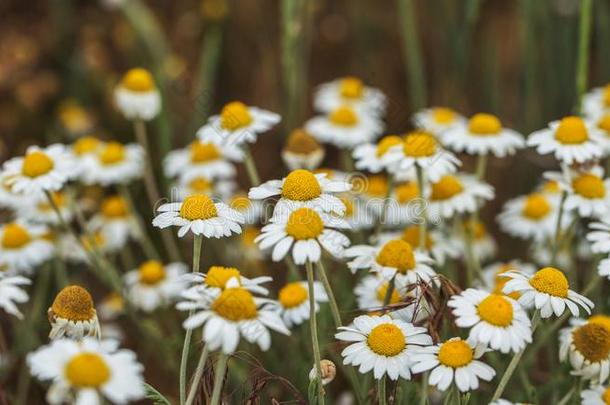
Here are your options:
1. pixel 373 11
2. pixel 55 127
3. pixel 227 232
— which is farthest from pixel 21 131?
pixel 227 232

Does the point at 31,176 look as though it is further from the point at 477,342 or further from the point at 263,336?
the point at 477,342

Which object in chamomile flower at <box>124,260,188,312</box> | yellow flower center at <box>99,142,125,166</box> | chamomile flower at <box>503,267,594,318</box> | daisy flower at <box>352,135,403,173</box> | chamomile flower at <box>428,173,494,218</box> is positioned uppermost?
daisy flower at <box>352,135,403,173</box>

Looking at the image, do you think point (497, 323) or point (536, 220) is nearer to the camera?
point (497, 323)

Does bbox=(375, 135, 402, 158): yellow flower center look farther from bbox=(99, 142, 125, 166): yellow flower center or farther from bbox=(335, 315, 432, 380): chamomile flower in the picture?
bbox=(99, 142, 125, 166): yellow flower center

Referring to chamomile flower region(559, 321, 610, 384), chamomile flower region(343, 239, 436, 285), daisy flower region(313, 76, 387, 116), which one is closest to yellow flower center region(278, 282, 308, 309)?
chamomile flower region(343, 239, 436, 285)

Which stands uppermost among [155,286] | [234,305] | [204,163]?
[234,305]

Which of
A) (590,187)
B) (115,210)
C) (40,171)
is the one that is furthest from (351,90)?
(40,171)

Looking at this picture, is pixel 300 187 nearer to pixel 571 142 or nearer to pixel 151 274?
pixel 571 142
